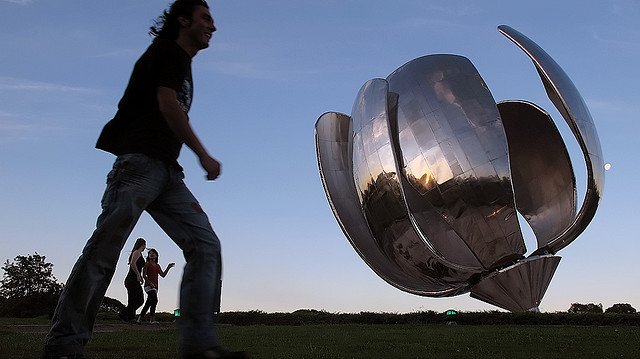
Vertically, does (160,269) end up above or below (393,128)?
below

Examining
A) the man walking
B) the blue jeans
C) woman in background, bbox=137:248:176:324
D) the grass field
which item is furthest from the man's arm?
woman in background, bbox=137:248:176:324

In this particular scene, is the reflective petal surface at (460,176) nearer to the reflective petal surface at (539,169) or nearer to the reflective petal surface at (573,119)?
the reflective petal surface at (573,119)

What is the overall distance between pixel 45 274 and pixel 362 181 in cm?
4062

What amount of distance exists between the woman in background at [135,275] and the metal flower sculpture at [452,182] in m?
4.52

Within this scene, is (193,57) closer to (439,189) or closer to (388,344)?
(388,344)

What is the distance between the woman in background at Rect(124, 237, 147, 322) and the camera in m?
13.1

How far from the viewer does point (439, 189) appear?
14.4 m

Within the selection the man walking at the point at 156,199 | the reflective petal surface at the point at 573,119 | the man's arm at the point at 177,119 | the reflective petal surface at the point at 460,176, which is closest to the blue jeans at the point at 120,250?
→ the man walking at the point at 156,199

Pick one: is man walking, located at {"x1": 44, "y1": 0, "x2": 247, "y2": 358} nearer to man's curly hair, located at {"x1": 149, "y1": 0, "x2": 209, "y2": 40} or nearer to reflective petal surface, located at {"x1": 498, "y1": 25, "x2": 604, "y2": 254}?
man's curly hair, located at {"x1": 149, "y1": 0, "x2": 209, "y2": 40}

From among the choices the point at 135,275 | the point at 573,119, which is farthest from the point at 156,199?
the point at 573,119

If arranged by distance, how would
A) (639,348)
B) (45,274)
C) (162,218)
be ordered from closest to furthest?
(162,218)
(639,348)
(45,274)

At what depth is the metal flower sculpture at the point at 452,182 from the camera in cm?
1420

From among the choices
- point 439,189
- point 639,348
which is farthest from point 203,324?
point 439,189

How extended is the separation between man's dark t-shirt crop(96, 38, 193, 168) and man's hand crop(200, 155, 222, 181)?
406 millimetres
